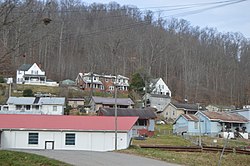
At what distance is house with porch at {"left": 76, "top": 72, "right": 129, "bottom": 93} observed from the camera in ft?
244

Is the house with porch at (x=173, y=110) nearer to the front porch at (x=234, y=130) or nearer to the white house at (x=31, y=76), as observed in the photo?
the front porch at (x=234, y=130)

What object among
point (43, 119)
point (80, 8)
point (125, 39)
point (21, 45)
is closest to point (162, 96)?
point (125, 39)

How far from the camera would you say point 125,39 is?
268 feet

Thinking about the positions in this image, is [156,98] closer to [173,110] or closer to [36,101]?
[173,110]

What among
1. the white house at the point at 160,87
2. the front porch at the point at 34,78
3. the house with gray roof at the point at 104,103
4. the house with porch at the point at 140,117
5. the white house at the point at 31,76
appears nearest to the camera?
the house with porch at the point at 140,117

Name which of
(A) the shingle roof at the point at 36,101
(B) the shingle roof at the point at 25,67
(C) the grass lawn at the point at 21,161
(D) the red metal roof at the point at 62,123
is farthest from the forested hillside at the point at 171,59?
(C) the grass lawn at the point at 21,161

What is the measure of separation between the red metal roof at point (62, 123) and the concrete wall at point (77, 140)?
16.9 inches

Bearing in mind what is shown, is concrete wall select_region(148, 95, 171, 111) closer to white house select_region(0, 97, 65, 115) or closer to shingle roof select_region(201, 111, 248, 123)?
shingle roof select_region(201, 111, 248, 123)

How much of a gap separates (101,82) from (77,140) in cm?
4371

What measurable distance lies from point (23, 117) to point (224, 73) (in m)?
69.4

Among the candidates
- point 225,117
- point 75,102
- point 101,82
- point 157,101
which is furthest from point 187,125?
point 101,82

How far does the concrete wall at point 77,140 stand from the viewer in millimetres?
32688

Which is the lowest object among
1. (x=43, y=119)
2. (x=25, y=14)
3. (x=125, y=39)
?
(x=43, y=119)

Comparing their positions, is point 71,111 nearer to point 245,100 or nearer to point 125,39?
point 125,39
